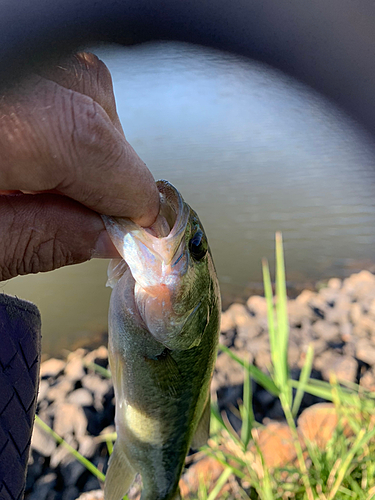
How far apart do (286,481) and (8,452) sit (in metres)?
1.23

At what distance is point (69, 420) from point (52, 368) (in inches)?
29.6

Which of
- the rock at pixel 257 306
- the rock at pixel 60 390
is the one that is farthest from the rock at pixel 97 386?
the rock at pixel 257 306

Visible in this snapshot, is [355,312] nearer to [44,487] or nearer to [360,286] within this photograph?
[360,286]

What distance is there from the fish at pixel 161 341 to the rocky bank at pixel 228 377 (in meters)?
0.79

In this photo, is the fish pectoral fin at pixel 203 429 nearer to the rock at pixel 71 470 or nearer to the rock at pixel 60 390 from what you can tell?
the rock at pixel 71 470

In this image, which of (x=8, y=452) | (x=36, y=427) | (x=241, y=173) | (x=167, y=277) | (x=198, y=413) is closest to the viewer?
(x=167, y=277)

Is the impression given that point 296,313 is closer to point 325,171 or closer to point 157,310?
point 325,171

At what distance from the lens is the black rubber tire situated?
1.15m

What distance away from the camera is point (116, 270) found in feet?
3.75

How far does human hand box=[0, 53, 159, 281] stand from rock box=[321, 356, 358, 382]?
2284 millimetres

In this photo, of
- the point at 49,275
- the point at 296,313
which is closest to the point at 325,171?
the point at 296,313

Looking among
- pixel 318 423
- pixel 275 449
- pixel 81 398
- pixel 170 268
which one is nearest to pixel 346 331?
pixel 318 423

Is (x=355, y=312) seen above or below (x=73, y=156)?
below

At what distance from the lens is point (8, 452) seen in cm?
118
